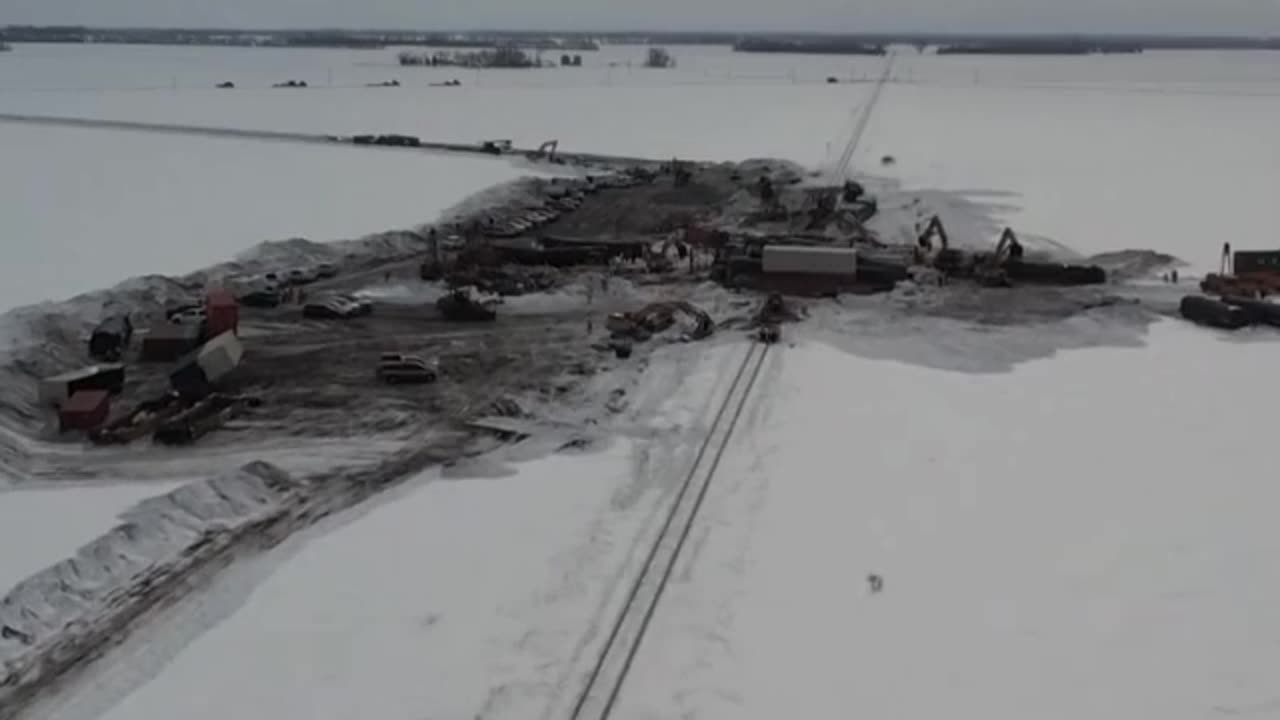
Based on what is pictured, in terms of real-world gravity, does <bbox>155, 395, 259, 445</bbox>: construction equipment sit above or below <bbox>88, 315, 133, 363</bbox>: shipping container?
below

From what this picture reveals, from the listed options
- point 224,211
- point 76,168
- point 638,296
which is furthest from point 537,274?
point 76,168

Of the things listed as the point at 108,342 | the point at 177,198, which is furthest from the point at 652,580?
the point at 177,198

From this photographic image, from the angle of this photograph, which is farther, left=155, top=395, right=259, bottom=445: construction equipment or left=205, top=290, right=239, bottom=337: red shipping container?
left=205, top=290, right=239, bottom=337: red shipping container

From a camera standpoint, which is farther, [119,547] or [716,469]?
[716,469]

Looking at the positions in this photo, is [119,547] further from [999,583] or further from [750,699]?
[999,583]

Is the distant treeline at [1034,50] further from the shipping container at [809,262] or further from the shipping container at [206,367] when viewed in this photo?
the shipping container at [206,367]

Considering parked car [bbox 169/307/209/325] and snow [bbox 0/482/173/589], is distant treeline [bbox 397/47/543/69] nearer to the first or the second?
parked car [bbox 169/307/209/325]

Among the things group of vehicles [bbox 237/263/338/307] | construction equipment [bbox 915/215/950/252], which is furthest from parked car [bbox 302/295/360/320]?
construction equipment [bbox 915/215/950/252]
